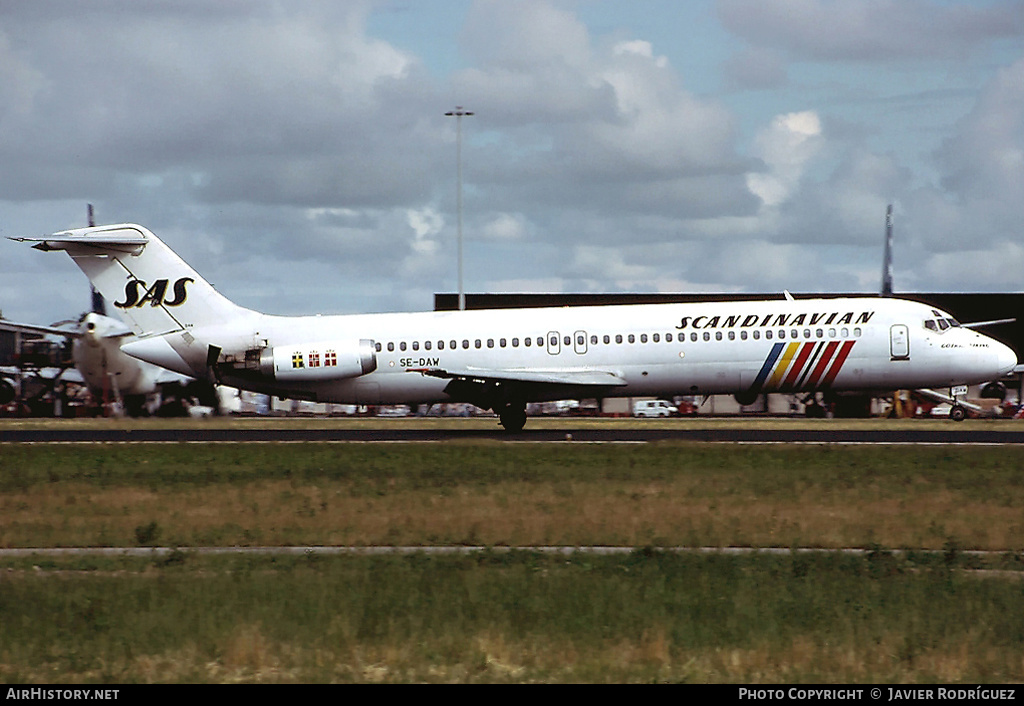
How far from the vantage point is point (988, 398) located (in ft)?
238

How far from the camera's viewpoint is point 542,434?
36.3 meters

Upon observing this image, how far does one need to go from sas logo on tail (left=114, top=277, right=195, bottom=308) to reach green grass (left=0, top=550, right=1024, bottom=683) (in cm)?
2429

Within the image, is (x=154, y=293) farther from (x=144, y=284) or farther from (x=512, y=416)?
(x=512, y=416)

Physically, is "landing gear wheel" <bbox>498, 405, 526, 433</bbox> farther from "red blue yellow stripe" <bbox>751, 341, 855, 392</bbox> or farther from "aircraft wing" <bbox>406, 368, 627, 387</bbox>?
"red blue yellow stripe" <bbox>751, 341, 855, 392</bbox>

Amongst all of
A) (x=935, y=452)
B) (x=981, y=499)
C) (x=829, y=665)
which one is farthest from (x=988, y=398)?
(x=829, y=665)

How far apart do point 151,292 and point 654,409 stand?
4294 cm

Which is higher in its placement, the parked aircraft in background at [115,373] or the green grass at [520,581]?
the parked aircraft in background at [115,373]

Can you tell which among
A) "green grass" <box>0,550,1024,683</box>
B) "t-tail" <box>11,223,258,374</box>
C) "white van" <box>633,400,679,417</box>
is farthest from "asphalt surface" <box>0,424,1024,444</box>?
"white van" <box>633,400,679,417</box>

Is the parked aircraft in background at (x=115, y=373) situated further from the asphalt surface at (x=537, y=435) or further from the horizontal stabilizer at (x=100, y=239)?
the horizontal stabilizer at (x=100, y=239)

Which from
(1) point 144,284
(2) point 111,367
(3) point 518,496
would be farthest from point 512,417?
(2) point 111,367

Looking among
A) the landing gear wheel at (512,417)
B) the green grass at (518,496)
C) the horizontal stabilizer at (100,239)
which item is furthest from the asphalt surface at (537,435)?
the horizontal stabilizer at (100,239)

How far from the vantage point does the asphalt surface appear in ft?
106

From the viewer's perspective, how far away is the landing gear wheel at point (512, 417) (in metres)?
36.3

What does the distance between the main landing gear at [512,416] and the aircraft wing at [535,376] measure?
1134mm
